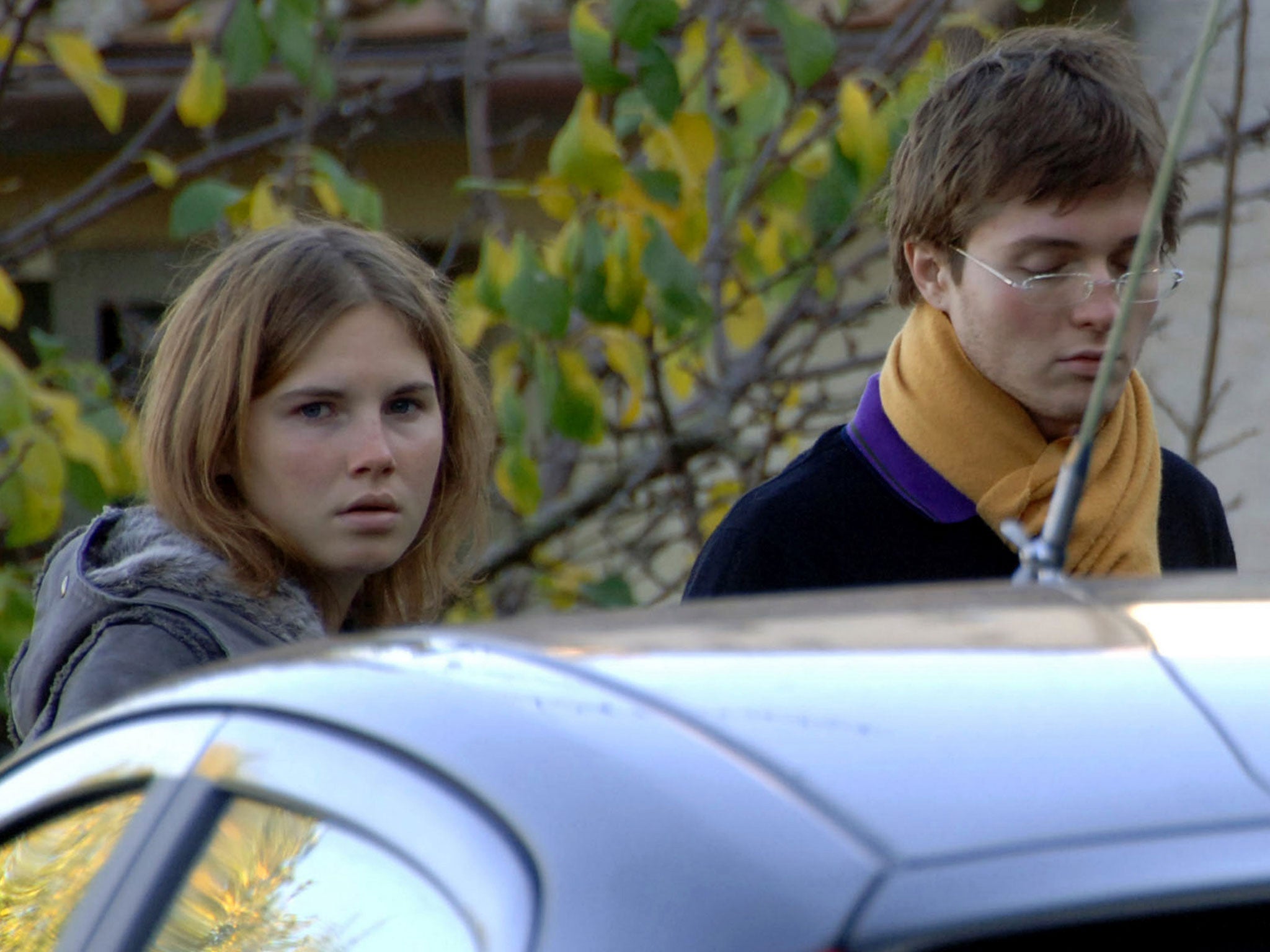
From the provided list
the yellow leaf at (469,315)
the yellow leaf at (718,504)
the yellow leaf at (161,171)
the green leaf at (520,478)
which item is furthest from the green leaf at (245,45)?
the yellow leaf at (718,504)

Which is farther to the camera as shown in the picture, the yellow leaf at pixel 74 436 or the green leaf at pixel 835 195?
the green leaf at pixel 835 195

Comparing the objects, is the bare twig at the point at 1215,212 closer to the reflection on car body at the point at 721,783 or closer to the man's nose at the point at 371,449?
the man's nose at the point at 371,449

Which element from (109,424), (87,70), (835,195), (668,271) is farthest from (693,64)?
(109,424)

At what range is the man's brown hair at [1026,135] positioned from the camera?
7.22ft

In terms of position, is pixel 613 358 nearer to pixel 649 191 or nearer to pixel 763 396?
pixel 649 191

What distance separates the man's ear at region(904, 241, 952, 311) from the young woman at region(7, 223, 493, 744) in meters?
0.63

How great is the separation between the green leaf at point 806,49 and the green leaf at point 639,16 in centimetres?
29

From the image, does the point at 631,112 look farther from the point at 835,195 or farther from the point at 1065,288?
the point at 1065,288

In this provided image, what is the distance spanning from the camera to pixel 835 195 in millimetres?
3691

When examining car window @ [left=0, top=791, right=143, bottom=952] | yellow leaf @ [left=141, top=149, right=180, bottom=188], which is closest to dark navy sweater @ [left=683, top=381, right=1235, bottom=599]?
car window @ [left=0, top=791, right=143, bottom=952]

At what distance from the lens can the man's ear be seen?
231 cm

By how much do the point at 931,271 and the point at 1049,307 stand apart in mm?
198

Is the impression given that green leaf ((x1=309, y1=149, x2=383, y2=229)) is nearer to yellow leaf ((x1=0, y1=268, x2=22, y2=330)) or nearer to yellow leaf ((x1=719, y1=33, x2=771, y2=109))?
yellow leaf ((x1=0, y1=268, x2=22, y2=330))

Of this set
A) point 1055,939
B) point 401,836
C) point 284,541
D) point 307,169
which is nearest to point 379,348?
point 284,541
